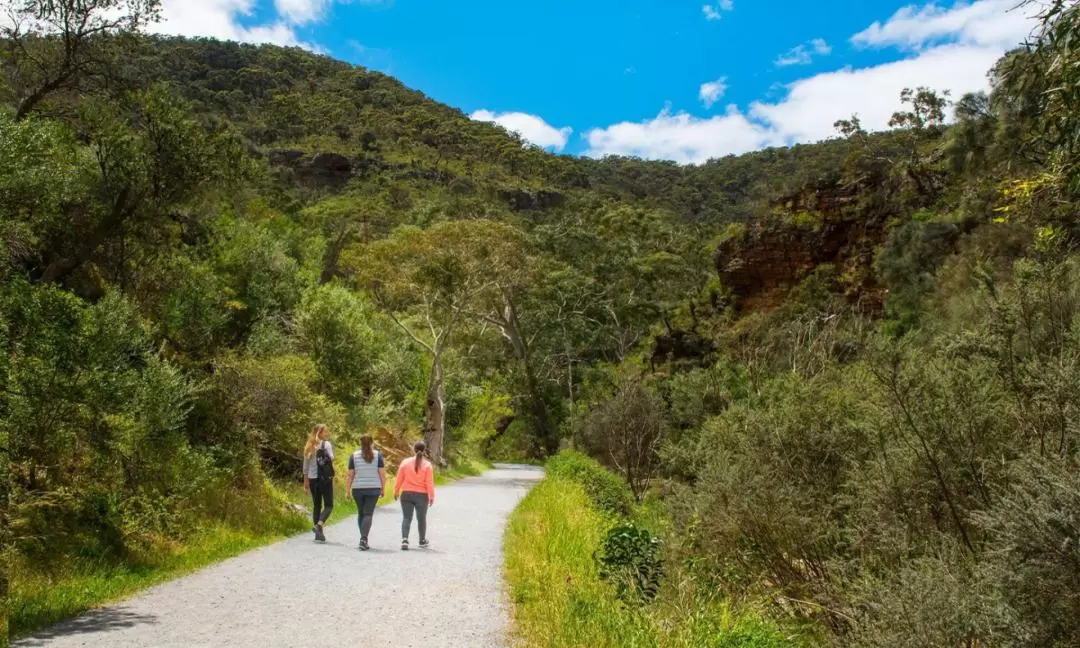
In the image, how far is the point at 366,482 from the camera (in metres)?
11.1

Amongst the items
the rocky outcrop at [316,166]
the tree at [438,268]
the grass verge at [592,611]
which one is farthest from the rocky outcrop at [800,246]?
the rocky outcrop at [316,166]

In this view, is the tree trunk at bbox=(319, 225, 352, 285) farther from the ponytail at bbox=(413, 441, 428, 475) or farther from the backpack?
the ponytail at bbox=(413, 441, 428, 475)

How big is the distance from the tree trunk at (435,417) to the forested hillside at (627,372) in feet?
0.38

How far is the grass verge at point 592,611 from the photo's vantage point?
204 inches

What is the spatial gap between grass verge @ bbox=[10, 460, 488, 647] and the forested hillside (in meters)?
0.12

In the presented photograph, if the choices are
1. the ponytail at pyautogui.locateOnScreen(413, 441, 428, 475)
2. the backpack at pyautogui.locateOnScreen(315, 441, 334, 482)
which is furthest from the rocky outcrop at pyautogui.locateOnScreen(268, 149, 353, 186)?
the ponytail at pyautogui.locateOnScreen(413, 441, 428, 475)

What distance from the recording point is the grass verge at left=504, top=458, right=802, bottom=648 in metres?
5.19

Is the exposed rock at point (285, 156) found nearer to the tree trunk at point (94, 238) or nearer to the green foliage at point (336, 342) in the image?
the green foliage at point (336, 342)

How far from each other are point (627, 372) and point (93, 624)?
33.5 metres

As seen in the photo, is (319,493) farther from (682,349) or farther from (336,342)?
(682,349)

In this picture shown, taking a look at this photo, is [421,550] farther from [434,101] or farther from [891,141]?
[434,101]

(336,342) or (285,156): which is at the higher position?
(285,156)

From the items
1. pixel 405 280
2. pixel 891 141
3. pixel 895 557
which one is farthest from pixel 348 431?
pixel 891 141

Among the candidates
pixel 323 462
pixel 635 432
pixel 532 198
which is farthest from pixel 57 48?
pixel 532 198
